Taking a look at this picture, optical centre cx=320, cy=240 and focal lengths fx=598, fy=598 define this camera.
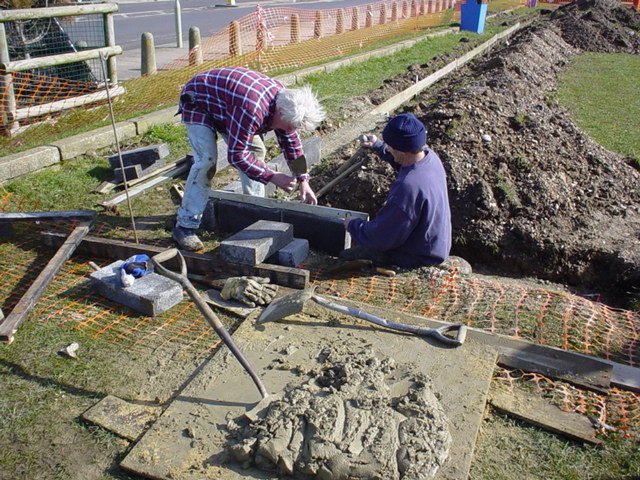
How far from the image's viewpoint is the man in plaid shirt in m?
4.51

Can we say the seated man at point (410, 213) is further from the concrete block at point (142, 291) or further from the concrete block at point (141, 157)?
the concrete block at point (141, 157)

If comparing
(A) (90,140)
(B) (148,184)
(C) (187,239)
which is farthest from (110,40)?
(C) (187,239)

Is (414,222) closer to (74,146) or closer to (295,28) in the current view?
(74,146)

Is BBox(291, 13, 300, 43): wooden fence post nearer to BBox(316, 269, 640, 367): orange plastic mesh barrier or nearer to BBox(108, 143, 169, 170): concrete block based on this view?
BBox(108, 143, 169, 170): concrete block

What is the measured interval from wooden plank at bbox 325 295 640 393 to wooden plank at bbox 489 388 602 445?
264 mm

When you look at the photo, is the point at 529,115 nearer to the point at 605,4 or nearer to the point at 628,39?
the point at 628,39

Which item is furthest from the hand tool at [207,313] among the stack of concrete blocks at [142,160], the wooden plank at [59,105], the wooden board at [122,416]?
the wooden plank at [59,105]

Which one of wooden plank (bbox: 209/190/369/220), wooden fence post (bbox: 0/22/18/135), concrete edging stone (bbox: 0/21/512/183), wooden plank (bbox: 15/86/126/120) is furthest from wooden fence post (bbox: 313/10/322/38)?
wooden plank (bbox: 209/190/369/220)

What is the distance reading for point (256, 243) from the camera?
15.1ft

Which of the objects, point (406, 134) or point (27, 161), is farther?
point (27, 161)

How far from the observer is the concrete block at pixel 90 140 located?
710 cm

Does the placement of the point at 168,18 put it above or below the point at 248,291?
below

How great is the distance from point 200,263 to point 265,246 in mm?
531

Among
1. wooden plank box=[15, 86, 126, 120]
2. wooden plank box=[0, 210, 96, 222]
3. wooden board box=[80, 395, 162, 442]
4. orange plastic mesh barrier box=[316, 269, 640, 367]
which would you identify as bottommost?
orange plastic mesh barrier box=[316, 269, 640, 367]
